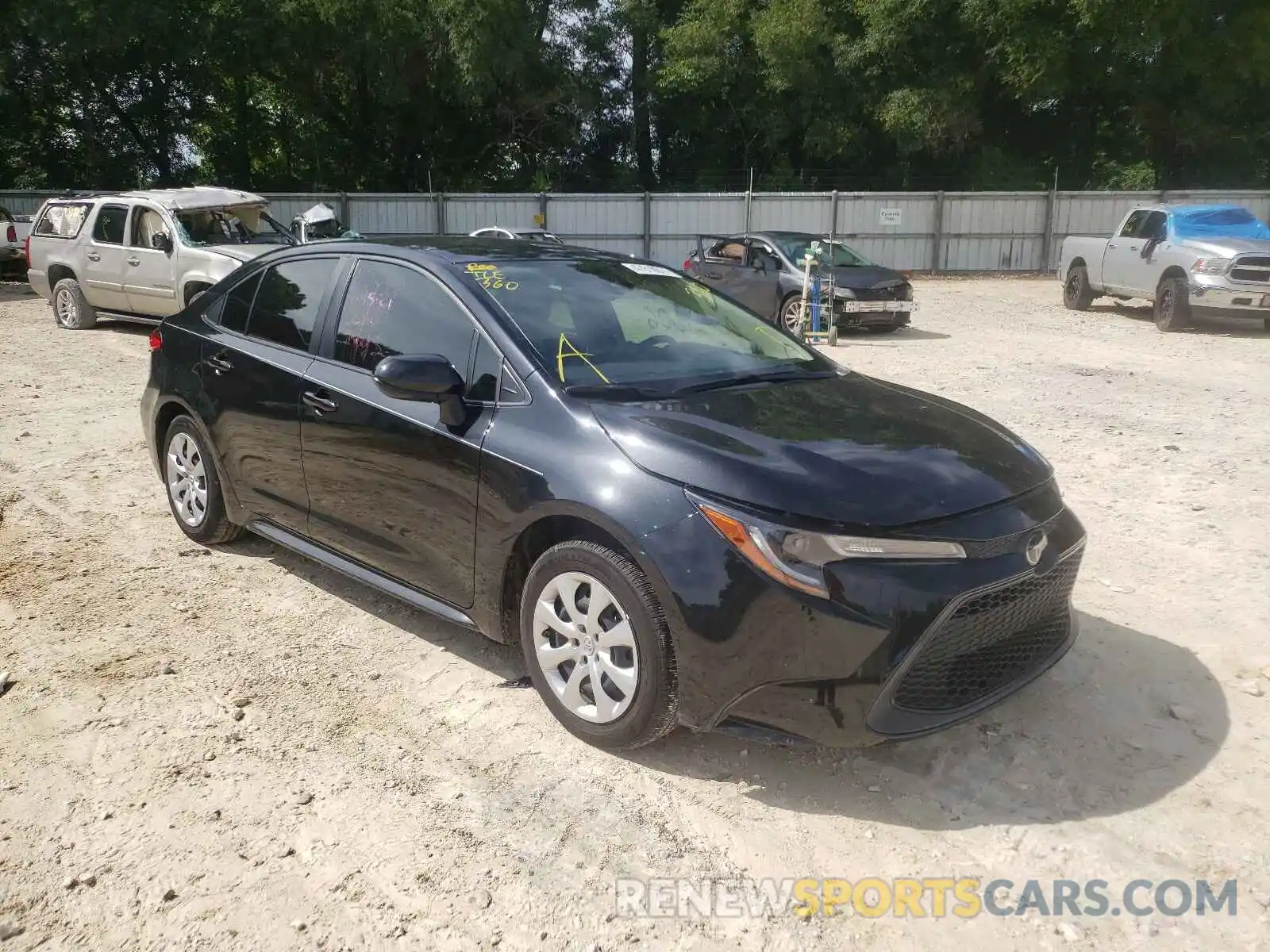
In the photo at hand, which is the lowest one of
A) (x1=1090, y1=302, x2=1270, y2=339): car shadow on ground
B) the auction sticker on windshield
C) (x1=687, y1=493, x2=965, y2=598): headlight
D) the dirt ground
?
the dirt ground

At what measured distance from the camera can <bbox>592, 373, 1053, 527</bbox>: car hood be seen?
3086 mm

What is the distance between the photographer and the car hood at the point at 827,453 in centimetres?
309

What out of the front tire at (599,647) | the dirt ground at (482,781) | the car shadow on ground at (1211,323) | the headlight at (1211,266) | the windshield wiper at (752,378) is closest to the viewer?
the dirt ground at (482,781)

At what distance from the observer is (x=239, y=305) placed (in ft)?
16.5

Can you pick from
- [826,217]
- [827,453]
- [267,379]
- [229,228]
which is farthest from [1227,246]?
[267,379]

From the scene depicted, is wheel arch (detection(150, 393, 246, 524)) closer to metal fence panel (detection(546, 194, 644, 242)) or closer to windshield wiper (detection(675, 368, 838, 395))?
windshield wiper (detection(675, 368, 838, 395))

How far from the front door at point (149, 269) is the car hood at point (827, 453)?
10429mm

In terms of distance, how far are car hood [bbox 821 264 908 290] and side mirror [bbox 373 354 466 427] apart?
36.3ft

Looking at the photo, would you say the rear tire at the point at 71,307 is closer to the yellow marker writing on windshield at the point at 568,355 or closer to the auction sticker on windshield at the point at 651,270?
the auction sticker on windshield at the point at 651,270

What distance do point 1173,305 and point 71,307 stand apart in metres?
14.8

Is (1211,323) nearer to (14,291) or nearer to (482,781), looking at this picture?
(482,781)

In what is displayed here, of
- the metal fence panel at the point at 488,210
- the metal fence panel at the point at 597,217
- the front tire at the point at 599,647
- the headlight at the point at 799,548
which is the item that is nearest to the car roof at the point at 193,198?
the front tire at the point at 599,647

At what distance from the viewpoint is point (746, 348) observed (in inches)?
173

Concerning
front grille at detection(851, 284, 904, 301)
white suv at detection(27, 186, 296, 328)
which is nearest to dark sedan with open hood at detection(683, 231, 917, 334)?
front grille at detection(851, 284, 904, 301)
